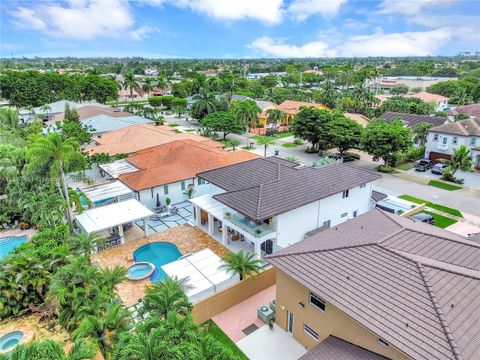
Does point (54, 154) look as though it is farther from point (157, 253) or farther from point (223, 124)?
point (223, 124)

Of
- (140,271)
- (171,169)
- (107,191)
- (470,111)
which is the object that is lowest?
(140,271)

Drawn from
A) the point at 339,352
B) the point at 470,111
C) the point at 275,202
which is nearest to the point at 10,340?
the point at 275,202

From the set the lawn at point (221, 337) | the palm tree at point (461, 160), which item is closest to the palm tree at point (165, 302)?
the lawn at point (221, 337)

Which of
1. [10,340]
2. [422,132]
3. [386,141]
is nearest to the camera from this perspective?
[10,340]

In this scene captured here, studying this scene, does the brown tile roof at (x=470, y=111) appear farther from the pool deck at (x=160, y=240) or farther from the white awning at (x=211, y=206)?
the pool deck at (x=160, y=240)

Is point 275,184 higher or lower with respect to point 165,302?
higher

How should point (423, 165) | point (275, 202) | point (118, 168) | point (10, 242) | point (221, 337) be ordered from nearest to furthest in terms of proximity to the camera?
1. point (221, 337)
2. point (275, 202)
3. point (10, 242)
4. point (118, 168)
5. point (423, 165)

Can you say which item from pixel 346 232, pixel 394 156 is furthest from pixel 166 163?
pixel 394 156
